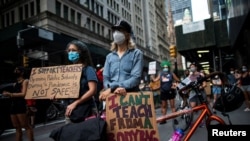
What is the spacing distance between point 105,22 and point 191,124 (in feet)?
158

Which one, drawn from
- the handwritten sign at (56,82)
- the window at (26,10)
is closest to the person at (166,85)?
the handwritten sign at (56,82)

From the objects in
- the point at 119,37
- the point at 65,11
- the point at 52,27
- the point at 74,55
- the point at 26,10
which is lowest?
the point at 74,55

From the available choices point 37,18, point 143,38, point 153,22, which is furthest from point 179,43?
point 153,22

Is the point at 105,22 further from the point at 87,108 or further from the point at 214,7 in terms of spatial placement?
the point at 87,108

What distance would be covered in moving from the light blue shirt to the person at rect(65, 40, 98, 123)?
254mm

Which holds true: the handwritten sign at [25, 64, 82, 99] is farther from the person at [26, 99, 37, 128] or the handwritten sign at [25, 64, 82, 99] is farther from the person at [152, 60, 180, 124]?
the person at [152, 60, 180, 124]

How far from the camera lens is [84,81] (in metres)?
3.33

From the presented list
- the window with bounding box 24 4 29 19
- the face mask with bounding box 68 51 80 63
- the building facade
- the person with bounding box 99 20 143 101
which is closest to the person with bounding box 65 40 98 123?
the face mask with bounding box 68 51 80 63

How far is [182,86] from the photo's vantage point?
10.9 ft

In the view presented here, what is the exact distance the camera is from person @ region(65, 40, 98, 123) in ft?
10.3

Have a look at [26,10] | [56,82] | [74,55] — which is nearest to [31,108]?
[56,82]

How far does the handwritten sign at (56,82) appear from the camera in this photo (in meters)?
3.30

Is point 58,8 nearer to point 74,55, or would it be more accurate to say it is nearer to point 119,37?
point 119,37

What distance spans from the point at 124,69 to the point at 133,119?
88 centimetres
